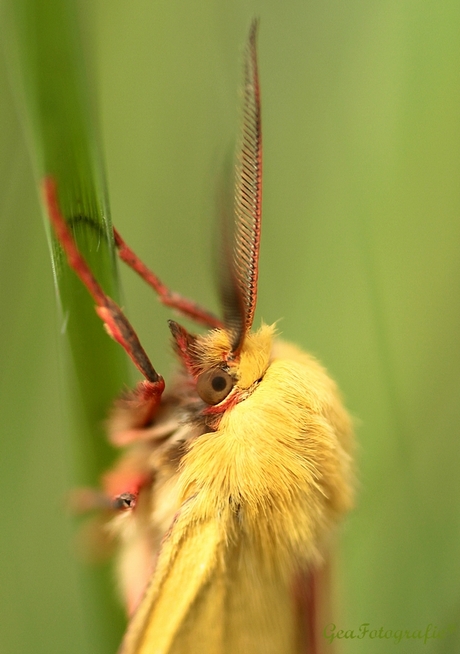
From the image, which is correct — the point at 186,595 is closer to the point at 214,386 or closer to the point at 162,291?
the point at 214,386

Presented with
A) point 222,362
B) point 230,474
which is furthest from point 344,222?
point 230,474

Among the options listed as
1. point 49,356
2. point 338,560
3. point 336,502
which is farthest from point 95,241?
point 338,560

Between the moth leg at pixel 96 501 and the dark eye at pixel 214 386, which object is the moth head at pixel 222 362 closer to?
the dark eye at pixel 214 386

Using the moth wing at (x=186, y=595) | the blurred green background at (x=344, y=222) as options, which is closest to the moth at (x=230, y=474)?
the moth wing at (x=186, y=595)

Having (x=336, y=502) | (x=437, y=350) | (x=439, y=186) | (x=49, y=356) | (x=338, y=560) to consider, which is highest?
(x=439, y=186)

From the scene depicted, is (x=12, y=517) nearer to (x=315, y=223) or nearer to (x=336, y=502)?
(x=336, y=502)

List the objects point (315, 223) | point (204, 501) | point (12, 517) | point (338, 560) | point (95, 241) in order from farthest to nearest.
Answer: point (315, 223)
point (338, 560)
point (12, 517)
point (204, 501)
point (95, 241)

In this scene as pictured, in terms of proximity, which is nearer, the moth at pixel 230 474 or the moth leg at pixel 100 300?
the moth leg at pixel 100 300
